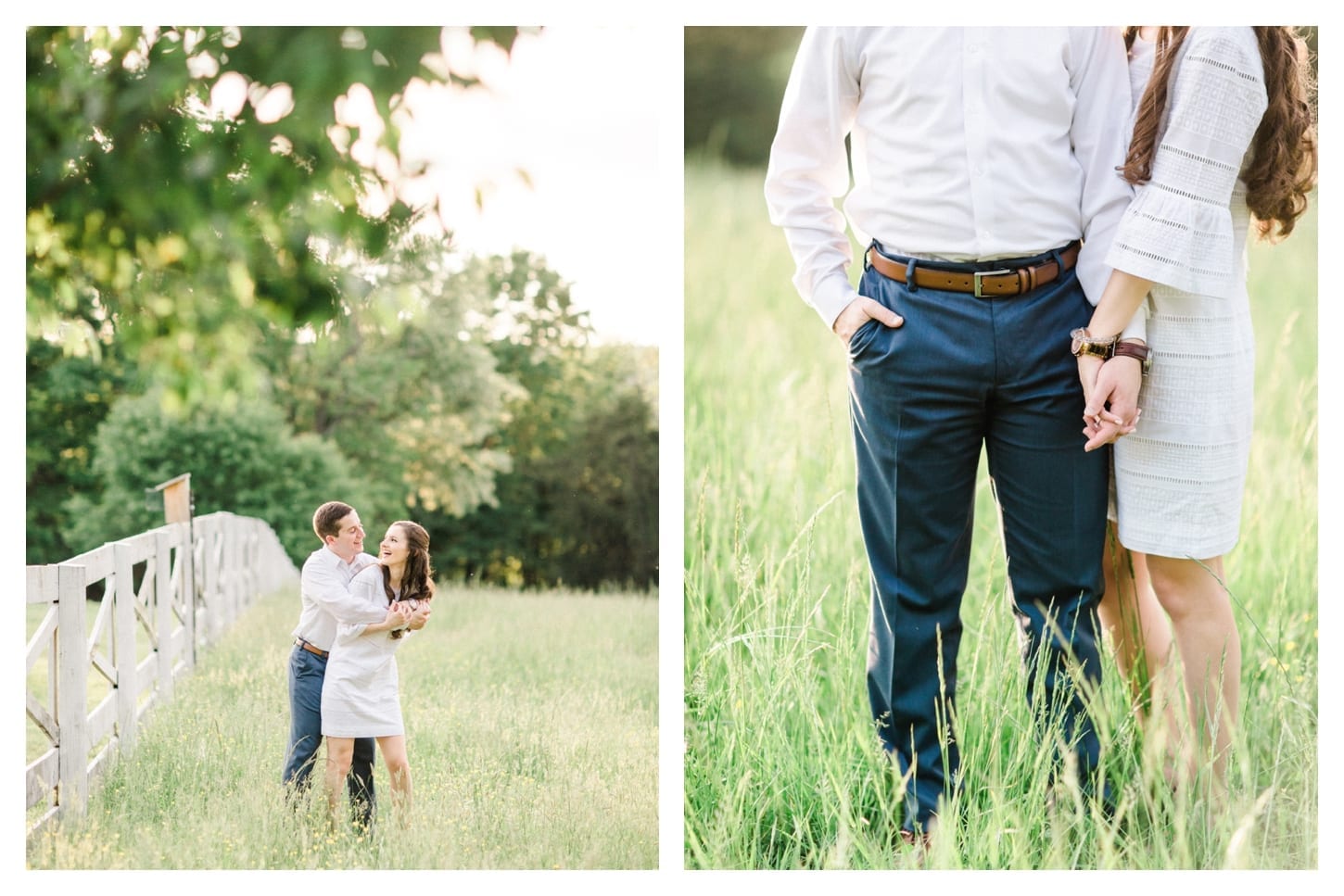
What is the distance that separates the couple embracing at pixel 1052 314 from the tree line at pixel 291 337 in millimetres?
724

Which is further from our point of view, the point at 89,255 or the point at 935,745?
the point at 89,255

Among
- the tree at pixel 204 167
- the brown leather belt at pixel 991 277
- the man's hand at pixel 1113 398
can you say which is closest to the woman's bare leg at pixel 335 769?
the tree at pixel 204 167

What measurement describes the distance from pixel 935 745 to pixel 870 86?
1.22 m

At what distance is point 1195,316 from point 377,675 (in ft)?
5.61

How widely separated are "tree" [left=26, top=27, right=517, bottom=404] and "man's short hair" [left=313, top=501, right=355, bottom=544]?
0.43 meters

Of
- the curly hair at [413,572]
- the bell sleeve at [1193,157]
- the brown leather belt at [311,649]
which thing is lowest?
the brown leather belt at [311,649]

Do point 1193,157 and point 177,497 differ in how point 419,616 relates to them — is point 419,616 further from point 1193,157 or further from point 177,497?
point 1193,157

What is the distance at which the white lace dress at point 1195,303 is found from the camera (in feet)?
5.56

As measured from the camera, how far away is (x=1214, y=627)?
1.86 m

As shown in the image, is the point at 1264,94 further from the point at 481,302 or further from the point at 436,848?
the point at 436,848

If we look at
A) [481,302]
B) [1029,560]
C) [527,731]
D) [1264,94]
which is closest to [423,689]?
[527,731]

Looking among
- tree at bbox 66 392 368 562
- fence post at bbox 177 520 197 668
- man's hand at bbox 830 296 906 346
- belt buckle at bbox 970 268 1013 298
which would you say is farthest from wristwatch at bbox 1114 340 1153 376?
fence post at bbox 177 520 197 668

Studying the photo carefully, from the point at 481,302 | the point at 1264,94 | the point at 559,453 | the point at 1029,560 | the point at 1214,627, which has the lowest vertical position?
the point at 1214,627

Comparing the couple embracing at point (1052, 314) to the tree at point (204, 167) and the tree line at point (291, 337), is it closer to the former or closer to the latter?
the tree line at point (291, 337)
